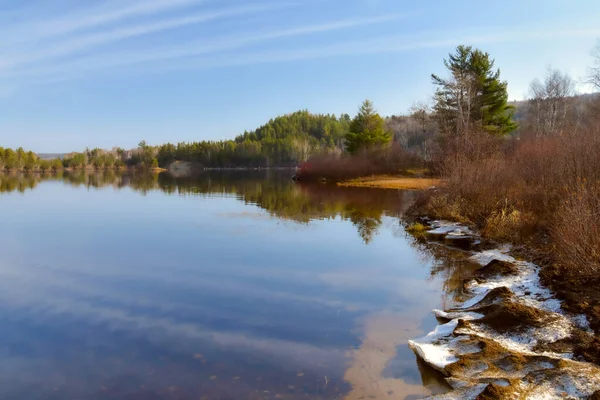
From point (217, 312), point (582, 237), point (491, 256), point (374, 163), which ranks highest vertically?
point (374, 163)

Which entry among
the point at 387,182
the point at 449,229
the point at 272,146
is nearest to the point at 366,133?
the point at 387,182

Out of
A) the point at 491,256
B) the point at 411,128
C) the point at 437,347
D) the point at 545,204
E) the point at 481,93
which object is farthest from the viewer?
the point at 411,128

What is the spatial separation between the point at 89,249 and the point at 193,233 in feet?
13.9

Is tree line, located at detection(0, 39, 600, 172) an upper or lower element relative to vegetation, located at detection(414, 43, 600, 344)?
upper

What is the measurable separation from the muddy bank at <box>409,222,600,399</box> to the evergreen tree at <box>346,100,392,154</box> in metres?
45.8

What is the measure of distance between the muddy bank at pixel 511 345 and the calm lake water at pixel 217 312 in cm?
50

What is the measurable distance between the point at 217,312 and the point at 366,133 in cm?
4881

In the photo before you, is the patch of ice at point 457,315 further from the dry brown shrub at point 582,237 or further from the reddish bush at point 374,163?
the reddish bush at point 374,163

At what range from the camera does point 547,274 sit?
1014 centimetres

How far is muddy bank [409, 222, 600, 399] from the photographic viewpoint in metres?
→ 5.46

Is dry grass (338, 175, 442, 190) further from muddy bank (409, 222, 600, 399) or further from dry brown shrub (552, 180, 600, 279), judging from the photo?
muddy bank (409, 222, 600, 399)

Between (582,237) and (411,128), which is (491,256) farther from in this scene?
(411,128)

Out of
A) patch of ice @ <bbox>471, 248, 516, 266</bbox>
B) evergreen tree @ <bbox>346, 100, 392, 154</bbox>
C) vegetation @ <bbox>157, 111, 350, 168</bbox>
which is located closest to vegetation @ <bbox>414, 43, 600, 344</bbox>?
patch of ice @ <bbox>471, 248, 516, 266</bbox>

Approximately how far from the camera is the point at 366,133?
2196 inches
